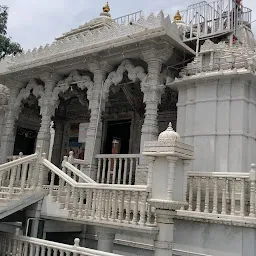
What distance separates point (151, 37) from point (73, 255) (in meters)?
6.20

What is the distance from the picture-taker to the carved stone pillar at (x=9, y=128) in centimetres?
1416

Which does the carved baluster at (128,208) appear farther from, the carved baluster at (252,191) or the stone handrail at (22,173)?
the stone handrail at (22,173)

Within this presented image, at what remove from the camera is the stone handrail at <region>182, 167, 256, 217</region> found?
24.1 ft

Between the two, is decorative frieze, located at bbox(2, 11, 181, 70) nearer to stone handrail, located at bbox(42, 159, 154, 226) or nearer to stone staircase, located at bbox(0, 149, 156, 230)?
stone staircase, located at bbox(0, 149, 156, 230)

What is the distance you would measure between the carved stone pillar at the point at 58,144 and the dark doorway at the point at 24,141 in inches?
50.0

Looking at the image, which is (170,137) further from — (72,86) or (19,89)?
(19,89)

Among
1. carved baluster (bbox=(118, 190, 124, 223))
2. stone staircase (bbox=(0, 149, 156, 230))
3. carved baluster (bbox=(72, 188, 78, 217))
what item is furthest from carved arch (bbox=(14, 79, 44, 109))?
carved baluster (bbox=(118, 190, 124, 223))

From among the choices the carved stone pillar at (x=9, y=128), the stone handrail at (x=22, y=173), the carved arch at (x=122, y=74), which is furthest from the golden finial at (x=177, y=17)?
the stone handrail at (x=22, y=173)

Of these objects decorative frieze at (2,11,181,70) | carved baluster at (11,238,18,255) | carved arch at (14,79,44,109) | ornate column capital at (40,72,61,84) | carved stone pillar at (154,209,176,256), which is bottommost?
carved baluster at (11,238,18,255)

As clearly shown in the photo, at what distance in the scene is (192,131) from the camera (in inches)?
395

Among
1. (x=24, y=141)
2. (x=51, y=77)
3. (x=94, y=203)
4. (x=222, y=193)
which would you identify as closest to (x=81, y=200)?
(x=94, y=203)

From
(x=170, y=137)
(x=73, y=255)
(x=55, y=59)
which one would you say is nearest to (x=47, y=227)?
(x=73, y=255)

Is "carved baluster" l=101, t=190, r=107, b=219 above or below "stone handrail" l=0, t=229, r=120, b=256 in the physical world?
above

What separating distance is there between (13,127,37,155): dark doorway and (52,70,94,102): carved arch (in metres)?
5.71
